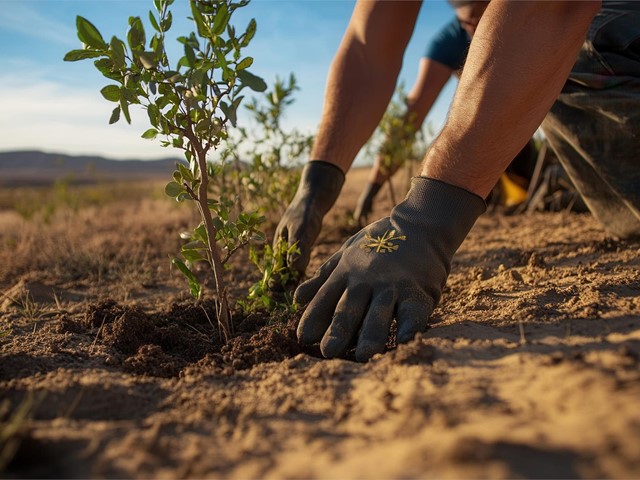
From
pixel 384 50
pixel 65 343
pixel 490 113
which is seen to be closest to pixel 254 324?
pixel 65 343

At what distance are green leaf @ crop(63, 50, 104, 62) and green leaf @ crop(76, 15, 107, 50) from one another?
2cm

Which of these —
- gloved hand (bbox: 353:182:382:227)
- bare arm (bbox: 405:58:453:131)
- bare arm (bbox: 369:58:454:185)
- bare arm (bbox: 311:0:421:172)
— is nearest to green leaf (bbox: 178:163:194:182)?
bare arm (bbox: 311:0:421:172)

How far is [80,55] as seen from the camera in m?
1.74

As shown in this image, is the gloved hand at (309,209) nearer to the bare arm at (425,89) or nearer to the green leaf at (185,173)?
the green leaf at (185,173)

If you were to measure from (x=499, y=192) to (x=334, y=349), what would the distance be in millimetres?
3865

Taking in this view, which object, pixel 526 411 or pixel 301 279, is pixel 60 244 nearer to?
pixel 301 279

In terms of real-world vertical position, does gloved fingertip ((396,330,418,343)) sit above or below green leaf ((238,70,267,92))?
below

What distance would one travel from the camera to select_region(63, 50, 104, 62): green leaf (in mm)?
1729

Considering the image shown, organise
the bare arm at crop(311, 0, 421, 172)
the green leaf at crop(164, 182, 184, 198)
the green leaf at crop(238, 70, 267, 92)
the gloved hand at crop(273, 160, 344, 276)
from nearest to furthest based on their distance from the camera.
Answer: the green leaf at crop(238, 70, 267, 92)
the green leaf at crop(164, 182, 184, 198)
the gloved hand at crop(273, 160, 344, 276)
the bare arm at crop(311, 0, 421, 172)

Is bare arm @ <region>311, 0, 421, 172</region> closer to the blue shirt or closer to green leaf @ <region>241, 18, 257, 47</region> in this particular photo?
green leaf @ <region>241, 18, 257, 47</region>

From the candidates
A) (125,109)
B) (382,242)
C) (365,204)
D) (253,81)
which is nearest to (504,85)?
(382,242)

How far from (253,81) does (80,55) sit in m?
0.57

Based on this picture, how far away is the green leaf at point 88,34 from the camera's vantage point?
1680 millimetres

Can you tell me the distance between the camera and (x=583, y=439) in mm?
1015
